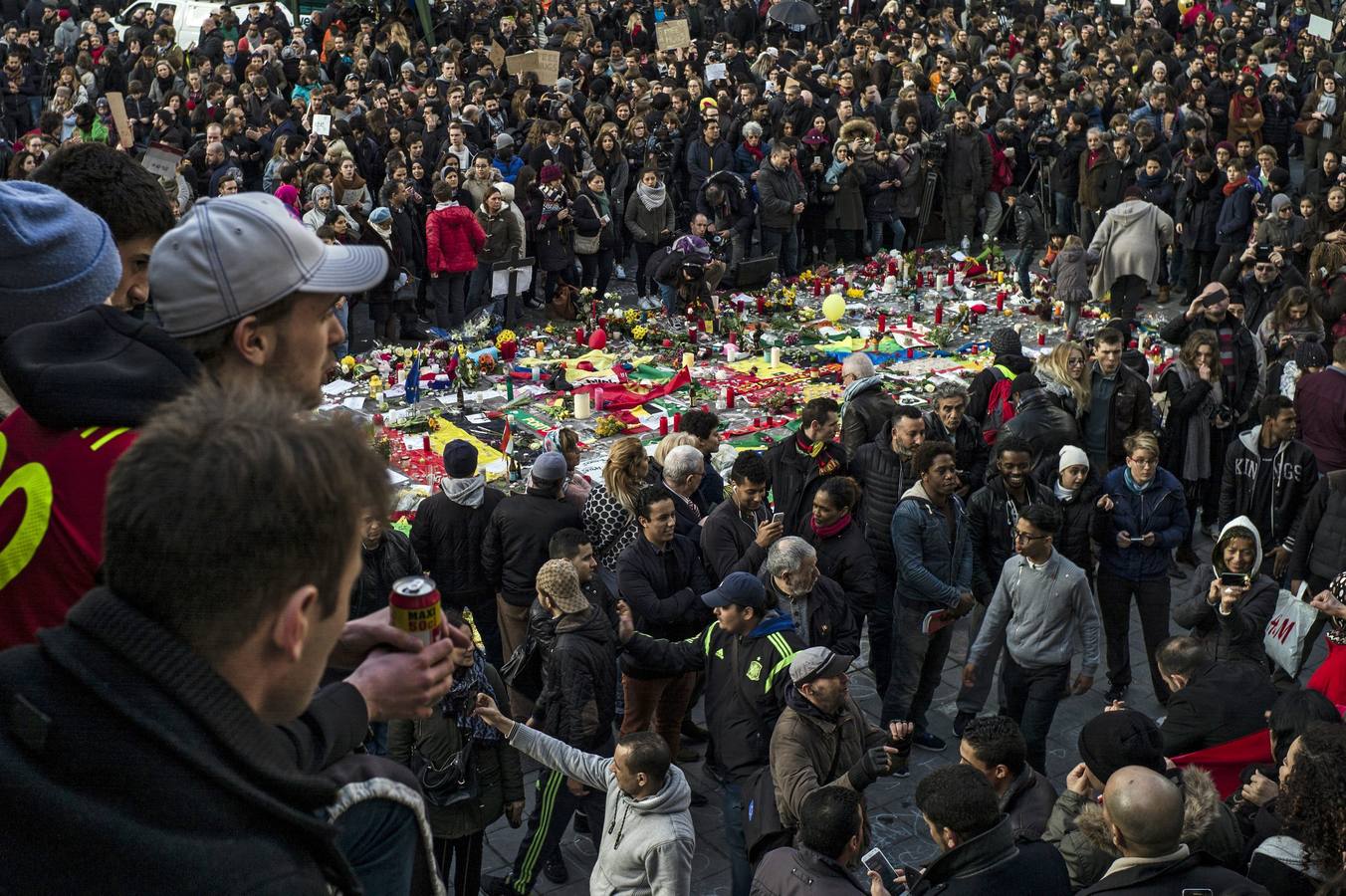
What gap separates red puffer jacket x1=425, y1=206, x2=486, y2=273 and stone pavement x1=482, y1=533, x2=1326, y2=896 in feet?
25.2

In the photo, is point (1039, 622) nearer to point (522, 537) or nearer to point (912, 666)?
point (912, 666)

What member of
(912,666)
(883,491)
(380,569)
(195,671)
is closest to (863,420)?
(883,491)

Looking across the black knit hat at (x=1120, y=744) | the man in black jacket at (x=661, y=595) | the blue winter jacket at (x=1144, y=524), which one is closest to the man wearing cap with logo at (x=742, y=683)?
the man in black jacket at (x=661, y=595)

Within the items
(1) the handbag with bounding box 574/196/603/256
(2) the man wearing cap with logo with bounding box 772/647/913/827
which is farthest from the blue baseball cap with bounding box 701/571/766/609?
(1) the handbag with bounding box 574/196/603/256

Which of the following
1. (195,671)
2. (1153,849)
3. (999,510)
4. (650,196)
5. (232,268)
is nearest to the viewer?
(195,671)

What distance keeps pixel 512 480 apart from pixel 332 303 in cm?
905

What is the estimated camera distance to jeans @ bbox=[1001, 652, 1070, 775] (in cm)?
791

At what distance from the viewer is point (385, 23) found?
25.2 meters

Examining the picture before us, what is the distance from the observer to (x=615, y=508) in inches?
333

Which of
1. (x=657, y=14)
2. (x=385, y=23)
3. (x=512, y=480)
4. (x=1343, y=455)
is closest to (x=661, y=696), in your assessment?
(x=512, y=480)

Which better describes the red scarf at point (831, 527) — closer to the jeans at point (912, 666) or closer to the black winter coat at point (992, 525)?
the jeans at point (912, 666)

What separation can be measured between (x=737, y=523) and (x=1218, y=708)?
2.83 meters

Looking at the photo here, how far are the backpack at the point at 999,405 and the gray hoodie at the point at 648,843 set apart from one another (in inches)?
194

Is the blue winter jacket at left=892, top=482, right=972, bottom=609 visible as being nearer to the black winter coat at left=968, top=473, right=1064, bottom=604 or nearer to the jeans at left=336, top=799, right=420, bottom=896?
the black winter coat at left=968, top=473, right=1064, bottom=604
